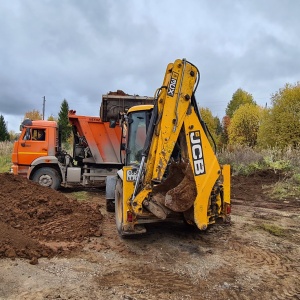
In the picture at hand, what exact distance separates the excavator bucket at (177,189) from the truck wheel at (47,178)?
23.5ft

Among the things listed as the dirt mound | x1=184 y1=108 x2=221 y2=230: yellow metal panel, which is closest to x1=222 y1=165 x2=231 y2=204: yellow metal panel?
x1=184 y1=108 x2=221 y2=230: yellow metal panel

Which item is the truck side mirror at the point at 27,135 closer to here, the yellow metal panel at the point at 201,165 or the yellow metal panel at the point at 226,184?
the yellow metal panel at the point at 201,165

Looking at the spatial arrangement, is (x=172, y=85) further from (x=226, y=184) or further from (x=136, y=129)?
(x=226, y=184)

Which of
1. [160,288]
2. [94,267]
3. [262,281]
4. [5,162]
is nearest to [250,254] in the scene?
[262,281]

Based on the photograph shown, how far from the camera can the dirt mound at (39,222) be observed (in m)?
4.92

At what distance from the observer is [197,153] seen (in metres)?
5.09

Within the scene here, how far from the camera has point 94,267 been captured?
450cm

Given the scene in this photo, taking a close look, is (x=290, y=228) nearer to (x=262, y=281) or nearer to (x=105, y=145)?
(x=262, y=281)

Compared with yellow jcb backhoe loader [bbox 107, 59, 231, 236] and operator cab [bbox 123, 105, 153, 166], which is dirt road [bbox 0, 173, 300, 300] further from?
operator cab [bbox 123, 105, 153, 166]

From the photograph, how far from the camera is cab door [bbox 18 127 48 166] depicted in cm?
1101

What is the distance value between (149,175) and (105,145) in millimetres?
6527

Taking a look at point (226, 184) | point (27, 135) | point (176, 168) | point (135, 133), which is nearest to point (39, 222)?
point (135, 133)

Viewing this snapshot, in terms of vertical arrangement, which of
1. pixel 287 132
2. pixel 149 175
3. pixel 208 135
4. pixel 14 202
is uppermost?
Answer: pixel 287 132

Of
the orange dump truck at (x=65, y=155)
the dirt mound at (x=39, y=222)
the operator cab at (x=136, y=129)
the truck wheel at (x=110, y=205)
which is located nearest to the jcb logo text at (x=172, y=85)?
the operator cab at (x=136, y=129)
